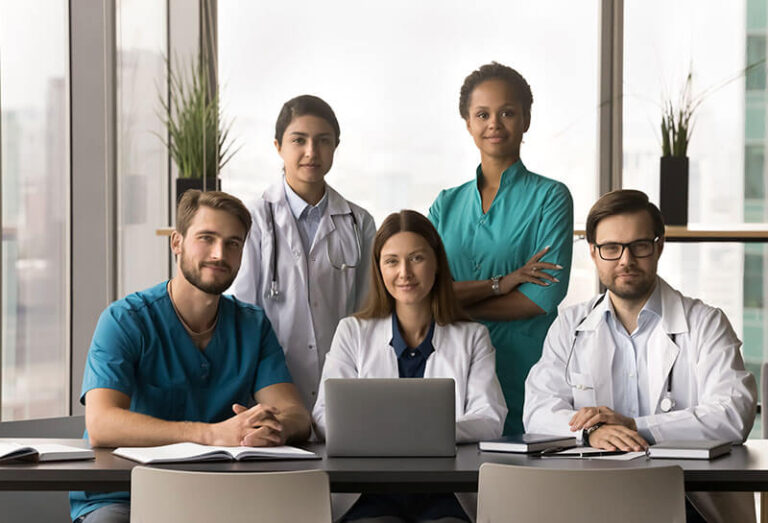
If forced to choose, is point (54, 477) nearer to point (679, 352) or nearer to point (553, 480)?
point (553, 480)

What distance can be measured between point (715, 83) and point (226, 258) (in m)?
3.30

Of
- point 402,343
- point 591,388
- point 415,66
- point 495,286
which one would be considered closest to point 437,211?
point 495,286

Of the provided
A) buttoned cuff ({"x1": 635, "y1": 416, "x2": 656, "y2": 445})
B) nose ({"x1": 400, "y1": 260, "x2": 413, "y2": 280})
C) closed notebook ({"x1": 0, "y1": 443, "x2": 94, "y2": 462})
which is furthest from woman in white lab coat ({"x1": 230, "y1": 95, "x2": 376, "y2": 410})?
buttoned cuff ({"x1": 635, "y1": 416, "x2": 656, "y2": 445})

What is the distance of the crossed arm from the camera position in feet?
7.46

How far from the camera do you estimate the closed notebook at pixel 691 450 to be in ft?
6.95

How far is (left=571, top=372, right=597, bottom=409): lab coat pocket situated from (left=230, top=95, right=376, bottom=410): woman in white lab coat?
2.55 feet

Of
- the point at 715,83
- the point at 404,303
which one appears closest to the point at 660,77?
the point at 715,83

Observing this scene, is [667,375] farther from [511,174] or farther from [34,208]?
[34,208]

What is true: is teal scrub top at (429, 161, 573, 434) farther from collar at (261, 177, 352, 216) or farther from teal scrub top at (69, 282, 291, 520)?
teal scrub top at (69, 282, 291, 520)

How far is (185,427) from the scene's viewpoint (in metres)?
2.33

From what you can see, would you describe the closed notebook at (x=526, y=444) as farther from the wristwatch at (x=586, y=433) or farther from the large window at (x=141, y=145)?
the large window at (x=141, y=145)

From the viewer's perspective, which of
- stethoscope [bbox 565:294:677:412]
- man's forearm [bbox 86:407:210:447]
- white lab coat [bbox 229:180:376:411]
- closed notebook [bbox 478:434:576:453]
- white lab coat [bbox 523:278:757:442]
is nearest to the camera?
closed notebook [bbox 478:434:576:453]

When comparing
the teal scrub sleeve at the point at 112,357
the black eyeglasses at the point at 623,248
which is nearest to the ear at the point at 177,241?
the teal scrub sleeve at the point at 112,357

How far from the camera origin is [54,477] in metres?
2.00
